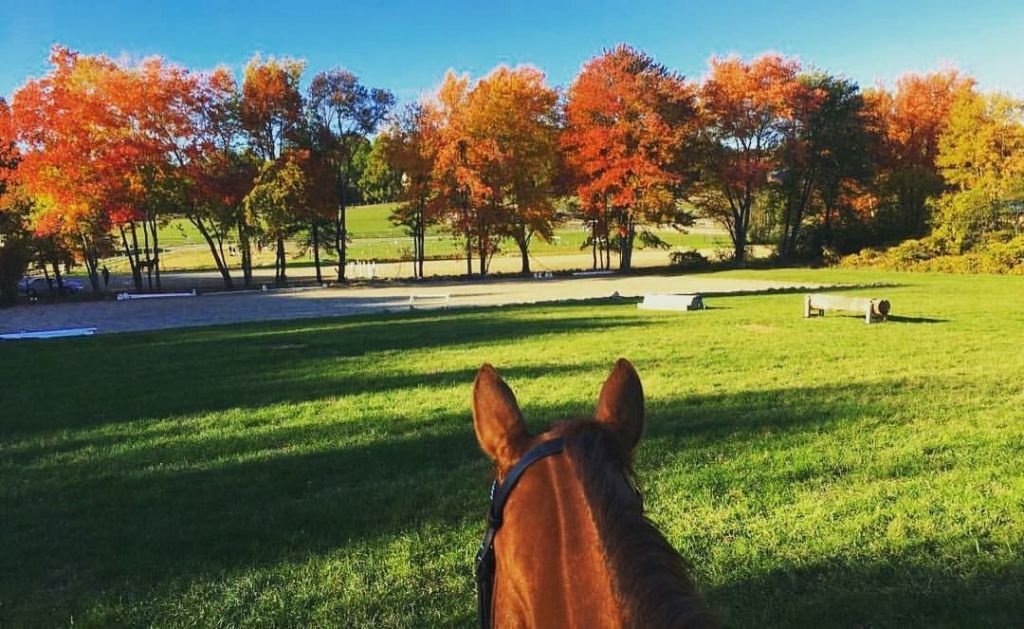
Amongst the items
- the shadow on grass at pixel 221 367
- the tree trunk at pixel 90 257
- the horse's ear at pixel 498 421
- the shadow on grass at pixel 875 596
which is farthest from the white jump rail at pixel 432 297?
the horse's ear at pixel 498 421

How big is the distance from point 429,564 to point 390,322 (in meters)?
12.3

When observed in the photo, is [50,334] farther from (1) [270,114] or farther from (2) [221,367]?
(1) [270,114]

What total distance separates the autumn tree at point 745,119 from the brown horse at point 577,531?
117ft

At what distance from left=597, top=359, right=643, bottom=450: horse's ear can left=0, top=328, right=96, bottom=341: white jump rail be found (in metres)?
16.7

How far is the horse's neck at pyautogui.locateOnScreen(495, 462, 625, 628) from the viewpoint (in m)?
1.04

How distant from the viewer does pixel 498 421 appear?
1.39 meters

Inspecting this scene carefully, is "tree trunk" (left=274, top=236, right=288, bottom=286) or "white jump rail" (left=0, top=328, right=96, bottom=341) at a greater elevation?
"tree trunk" (left=274, top=236, right=288, bottom=286)

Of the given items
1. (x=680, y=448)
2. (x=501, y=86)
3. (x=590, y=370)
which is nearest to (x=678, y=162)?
(x=501, y=86)

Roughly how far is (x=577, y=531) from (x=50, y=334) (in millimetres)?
18088

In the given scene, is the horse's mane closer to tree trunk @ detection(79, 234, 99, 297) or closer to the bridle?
the bridle

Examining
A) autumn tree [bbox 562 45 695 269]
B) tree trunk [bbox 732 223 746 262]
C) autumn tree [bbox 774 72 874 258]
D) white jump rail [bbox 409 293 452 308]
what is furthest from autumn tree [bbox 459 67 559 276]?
autumn tree [bbox 774 72 874 258]

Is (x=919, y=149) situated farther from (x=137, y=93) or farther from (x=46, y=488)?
(x=46, y=488)

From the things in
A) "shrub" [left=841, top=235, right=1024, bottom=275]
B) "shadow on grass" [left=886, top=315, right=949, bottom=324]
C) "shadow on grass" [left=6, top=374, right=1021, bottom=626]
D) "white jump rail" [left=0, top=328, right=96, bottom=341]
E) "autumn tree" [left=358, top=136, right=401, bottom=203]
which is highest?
"autumn tree" [left=358, top=136, right=401, bottom=203]

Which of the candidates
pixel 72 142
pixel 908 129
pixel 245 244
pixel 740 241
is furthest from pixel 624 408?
pixel 908 129
